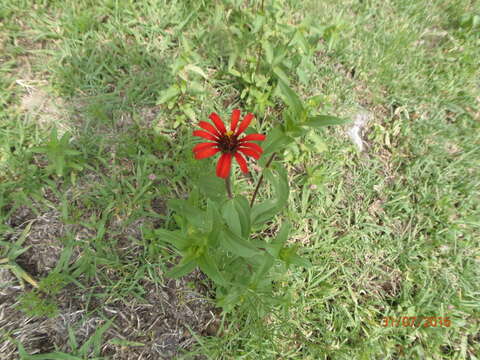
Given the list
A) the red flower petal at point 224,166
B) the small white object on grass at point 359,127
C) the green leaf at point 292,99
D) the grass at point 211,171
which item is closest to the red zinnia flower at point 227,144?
the red flower petal at point 224,166

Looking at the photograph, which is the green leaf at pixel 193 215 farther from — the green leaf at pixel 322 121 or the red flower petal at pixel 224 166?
the green leaf at pixel 322 121

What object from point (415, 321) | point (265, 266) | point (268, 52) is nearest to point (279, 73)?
point (268, 52)

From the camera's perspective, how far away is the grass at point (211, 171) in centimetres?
198

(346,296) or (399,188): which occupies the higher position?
(399,188)

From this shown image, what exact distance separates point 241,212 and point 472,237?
209 cm

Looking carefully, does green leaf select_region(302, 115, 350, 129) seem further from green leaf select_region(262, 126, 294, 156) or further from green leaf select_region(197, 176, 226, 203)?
green leaf select_region(197, 176, 226, 203)

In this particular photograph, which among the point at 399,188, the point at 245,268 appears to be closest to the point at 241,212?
the point at 245,268

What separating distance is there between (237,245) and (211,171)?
2.79 feet

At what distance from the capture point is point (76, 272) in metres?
1.97

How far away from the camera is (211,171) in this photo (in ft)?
7.17

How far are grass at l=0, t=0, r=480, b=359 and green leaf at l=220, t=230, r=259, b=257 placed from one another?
0.76 m

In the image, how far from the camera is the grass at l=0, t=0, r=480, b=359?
198 cm

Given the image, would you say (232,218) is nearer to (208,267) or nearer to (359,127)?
(208,267)

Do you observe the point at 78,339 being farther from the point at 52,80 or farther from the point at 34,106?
the point at 52,80
